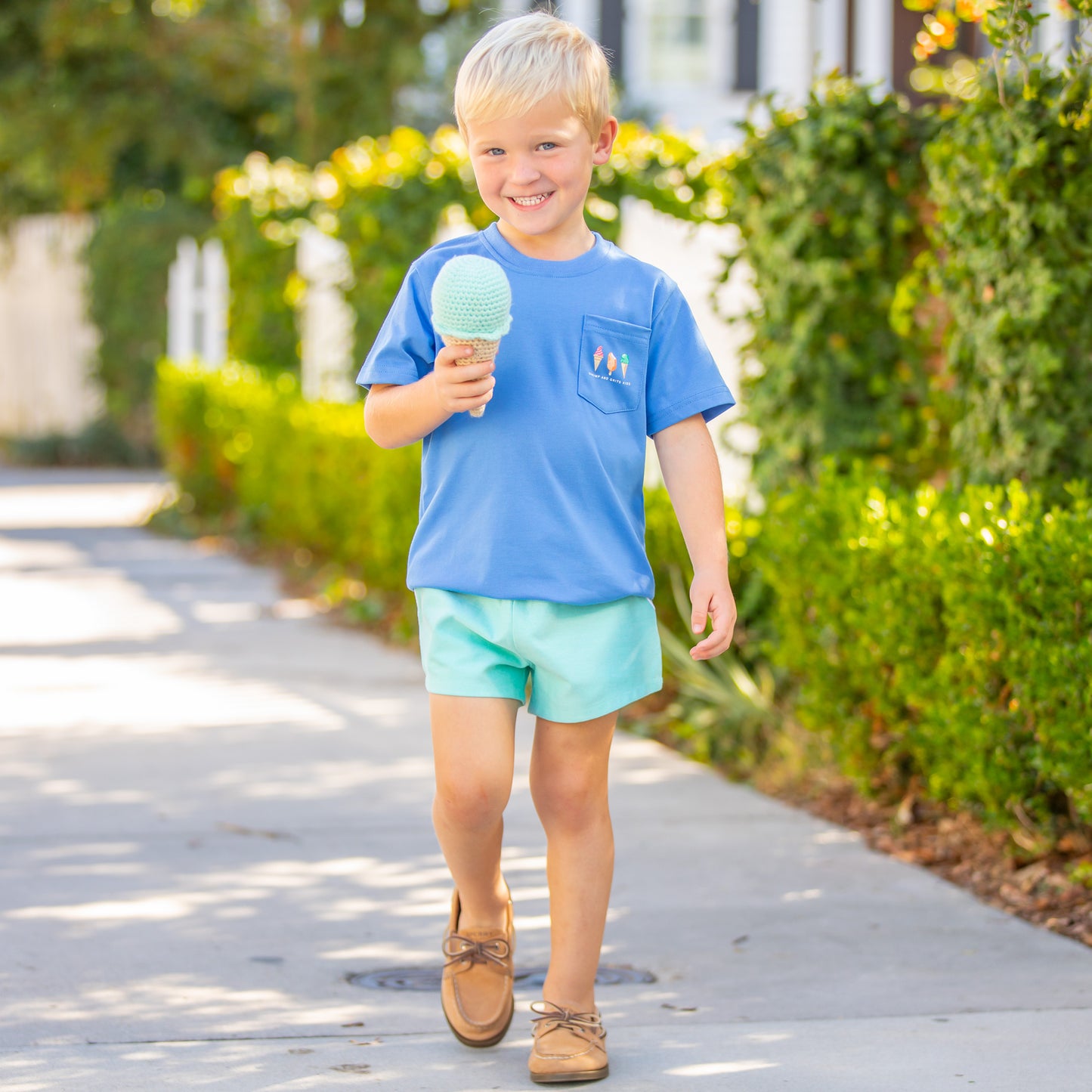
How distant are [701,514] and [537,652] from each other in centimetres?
39

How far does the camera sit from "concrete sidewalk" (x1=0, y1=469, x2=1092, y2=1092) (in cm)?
315

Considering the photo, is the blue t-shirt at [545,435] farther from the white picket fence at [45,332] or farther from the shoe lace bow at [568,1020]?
the white picket fence at [45,332]

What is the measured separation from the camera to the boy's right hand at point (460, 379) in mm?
2812

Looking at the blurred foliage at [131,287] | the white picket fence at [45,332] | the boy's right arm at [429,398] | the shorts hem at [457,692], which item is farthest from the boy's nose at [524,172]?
the white picket fence at [45,332]

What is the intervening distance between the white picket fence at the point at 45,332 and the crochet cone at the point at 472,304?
17999 millimetres

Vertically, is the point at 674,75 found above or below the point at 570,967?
above

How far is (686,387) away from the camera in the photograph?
3.13 metres

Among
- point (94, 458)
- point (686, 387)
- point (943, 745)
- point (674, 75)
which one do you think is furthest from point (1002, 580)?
point (94, 458)

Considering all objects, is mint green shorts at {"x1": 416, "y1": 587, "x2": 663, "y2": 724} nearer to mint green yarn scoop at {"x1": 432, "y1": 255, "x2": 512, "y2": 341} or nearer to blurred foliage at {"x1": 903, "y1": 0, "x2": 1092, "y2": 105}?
mint green yarn scoop at {"x1": 432, "y1": 255, "x2": 512, "y2": 341}

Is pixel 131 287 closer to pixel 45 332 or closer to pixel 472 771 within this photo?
pixel 45 332

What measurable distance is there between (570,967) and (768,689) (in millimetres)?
2802

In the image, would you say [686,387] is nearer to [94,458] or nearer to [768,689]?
[768,689]

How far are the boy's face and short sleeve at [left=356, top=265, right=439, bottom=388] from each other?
0.20m

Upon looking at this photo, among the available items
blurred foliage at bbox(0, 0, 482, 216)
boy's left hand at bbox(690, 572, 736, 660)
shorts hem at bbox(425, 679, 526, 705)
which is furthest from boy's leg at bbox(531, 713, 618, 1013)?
blurred foliage at bbox(0, 0, 482, 216)
